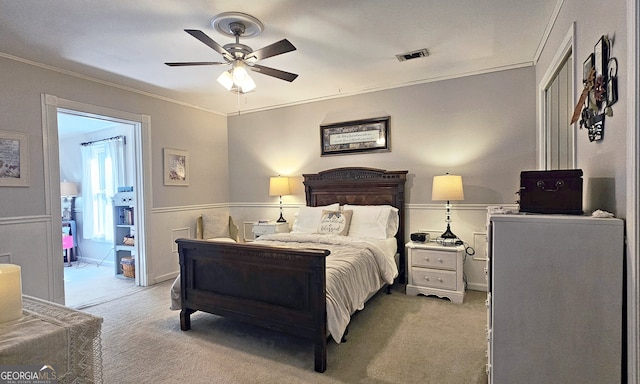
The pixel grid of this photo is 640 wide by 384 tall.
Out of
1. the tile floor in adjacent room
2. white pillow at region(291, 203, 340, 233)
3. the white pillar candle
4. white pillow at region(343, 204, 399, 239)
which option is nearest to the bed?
white pillow at region(343, 204, 399, 239)

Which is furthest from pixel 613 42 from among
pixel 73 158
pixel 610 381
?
pixel 73 158

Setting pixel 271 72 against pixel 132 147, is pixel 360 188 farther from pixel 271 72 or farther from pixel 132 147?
pixel 132 147

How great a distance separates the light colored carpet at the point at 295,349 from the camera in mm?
2223

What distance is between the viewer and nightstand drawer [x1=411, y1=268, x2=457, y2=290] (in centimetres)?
359

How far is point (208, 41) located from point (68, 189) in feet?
18.5

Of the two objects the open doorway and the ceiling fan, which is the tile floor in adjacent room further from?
the ceiling fan

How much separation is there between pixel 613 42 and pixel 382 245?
2581mm

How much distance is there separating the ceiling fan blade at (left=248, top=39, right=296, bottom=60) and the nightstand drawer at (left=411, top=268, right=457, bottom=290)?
278 centimetres

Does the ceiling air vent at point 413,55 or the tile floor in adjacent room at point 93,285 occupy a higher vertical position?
the ceiling air vent at point 413,55

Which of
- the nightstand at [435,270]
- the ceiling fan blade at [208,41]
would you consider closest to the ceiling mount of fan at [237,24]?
the ceiling fan blade at [208,41]

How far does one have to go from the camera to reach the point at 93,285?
4559mm

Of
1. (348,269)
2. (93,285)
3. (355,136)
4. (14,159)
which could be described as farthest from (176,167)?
(348,269)

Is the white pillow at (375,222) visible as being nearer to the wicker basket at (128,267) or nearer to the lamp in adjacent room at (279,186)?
the lamp in adjacent room at (279,186)

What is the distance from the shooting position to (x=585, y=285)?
4.67 ft
